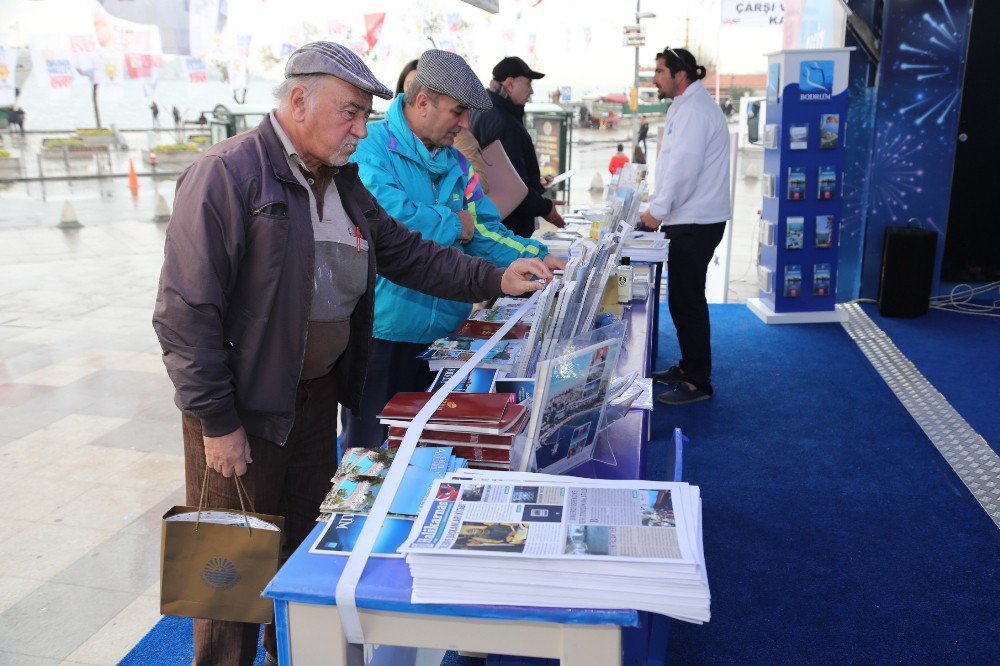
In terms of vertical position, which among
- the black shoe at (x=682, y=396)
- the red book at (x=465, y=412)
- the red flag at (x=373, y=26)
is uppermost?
the red flag at (x=373, y=26)

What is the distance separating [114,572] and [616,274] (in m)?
2.09

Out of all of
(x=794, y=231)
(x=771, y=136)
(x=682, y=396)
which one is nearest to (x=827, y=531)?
(x=682, y=396)

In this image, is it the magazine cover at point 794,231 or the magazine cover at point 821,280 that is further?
the magazine cover at point 821,280

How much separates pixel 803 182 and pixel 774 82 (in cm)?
75

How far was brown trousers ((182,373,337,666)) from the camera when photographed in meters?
1.86

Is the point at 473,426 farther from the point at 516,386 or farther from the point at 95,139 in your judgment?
the point at 95,139

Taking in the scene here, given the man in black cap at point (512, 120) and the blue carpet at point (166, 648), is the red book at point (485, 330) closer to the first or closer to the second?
the blue carpet at point (166, 648)

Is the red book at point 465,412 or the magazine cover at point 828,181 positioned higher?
the magazine cover at point 828,181

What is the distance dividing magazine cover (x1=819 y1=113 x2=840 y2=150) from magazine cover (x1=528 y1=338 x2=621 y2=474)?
483 cm

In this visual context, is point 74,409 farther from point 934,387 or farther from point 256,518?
point 934,387

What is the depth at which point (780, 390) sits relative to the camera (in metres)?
4.93

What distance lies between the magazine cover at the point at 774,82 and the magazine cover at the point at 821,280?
1279mm

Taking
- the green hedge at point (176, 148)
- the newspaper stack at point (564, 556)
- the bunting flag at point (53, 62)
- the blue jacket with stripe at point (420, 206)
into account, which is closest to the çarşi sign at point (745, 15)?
the bunting flag at point (53, 62)

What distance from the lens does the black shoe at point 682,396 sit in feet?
15.4
